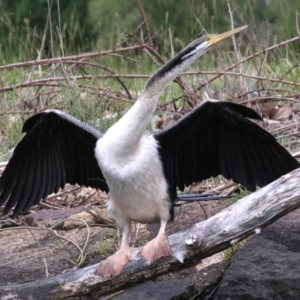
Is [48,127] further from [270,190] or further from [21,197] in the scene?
[270,190]

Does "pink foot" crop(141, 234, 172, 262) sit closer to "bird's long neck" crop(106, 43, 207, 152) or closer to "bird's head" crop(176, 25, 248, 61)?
"bird's long neck" crop(106, 43, 207, 152)

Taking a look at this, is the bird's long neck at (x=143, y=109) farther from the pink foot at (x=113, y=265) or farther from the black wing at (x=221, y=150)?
the pink foot at (x=113, y=265)

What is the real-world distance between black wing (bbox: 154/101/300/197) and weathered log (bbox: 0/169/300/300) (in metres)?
0.53

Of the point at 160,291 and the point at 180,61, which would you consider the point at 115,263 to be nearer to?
the point at 160,291

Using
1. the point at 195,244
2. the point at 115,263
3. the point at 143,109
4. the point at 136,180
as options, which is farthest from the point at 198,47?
the point at 115,263

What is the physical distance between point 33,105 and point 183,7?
608 centimetres

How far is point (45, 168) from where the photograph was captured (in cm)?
428

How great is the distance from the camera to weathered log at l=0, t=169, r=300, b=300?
335 cm

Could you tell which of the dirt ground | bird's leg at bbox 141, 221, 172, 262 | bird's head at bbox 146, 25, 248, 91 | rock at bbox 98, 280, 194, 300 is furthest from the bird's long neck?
the dirt ground

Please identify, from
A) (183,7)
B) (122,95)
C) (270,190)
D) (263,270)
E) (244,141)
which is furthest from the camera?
(183,7)

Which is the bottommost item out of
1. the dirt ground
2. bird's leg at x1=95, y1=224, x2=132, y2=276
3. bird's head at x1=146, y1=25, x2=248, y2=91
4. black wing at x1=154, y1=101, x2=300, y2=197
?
the dirt ground

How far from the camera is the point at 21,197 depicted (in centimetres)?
429

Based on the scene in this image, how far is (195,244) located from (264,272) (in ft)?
1.55

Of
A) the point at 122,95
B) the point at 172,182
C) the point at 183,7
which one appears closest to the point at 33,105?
the point at 122,95
